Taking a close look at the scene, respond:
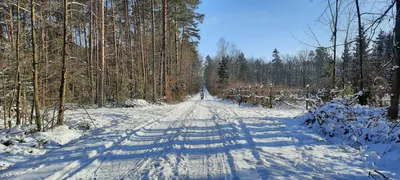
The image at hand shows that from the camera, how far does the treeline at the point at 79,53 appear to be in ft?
21.1

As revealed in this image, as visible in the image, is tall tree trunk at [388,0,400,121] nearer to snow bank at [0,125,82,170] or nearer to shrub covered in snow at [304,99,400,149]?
shrub covered in snow at [304,99,400,149]

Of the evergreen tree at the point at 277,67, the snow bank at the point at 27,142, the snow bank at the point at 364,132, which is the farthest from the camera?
the evergreen tree at the point at 277,67

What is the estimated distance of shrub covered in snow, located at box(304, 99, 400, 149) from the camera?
468cm

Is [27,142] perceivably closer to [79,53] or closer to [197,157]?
[197,157]

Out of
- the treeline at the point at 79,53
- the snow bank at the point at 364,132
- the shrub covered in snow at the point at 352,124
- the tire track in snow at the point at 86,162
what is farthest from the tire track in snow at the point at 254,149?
the treeline at the point at 79,53

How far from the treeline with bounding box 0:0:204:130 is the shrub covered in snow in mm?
6791

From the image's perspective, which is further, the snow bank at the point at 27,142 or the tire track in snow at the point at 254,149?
the snow bank at the point at 27,142

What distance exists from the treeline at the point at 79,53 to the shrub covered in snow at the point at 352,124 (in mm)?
6791

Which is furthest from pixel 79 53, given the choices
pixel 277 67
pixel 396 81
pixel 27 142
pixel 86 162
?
pixel 277 67

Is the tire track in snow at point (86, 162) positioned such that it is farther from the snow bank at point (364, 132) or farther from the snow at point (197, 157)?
the snow bank at point (364, 132)

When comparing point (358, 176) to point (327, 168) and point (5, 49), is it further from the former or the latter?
point (5, 49)

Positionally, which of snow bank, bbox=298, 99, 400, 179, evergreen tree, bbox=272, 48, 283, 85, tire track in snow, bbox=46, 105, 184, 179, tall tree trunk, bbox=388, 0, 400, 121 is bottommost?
tire track in snow, bbox=46, 105, 184, 179

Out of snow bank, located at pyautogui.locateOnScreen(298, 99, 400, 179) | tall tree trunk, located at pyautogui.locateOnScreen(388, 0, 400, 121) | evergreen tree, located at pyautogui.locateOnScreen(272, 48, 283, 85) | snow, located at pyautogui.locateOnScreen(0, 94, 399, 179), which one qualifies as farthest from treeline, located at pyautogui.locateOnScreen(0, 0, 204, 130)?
evergreen tree, located at pyautogui.locateOnScreen(272, 48, 283, 85)

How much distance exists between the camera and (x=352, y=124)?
5535 millimetres
